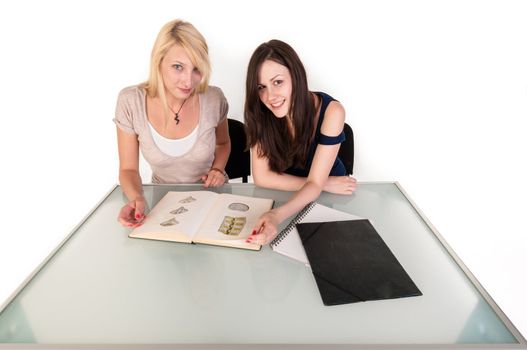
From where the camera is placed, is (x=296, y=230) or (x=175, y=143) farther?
(x=175, y=143)

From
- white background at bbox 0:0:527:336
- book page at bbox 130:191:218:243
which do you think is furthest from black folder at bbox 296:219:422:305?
white background at bbox 0:0:527:336

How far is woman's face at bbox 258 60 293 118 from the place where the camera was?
53.2 inches

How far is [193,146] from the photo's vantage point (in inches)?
65.9

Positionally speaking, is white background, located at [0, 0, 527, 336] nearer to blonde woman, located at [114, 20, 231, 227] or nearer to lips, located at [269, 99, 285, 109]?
blonde woman, located at [114, 20, 231, 227]

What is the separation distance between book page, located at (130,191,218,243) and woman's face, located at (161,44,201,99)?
1.58 feet

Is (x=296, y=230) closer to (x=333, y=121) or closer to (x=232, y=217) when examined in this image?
(x=232, y=217)

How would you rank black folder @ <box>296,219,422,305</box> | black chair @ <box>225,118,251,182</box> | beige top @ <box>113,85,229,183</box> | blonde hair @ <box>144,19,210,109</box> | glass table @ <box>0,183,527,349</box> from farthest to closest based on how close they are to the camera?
black chair @ <box>225,118,251,182</box>, beige top @ <box>113,85,229,183</box>, blonde hair @ <box>144,19,210,109</box>, black folder @ <box>296,219,422,305</box>, glass table @ <box>0,183,527,349</box>

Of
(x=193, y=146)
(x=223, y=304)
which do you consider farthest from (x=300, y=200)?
(x=193, y=146)

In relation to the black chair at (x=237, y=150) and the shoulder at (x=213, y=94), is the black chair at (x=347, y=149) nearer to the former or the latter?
the black chair at (x=237, y=150)

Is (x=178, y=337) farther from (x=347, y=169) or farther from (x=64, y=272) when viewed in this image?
(x=347, y=169)

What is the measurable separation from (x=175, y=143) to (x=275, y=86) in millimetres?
546

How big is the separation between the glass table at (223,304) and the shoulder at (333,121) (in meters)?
0.49

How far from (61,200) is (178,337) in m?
1.99

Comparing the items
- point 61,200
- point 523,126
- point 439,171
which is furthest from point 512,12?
point 61,200
